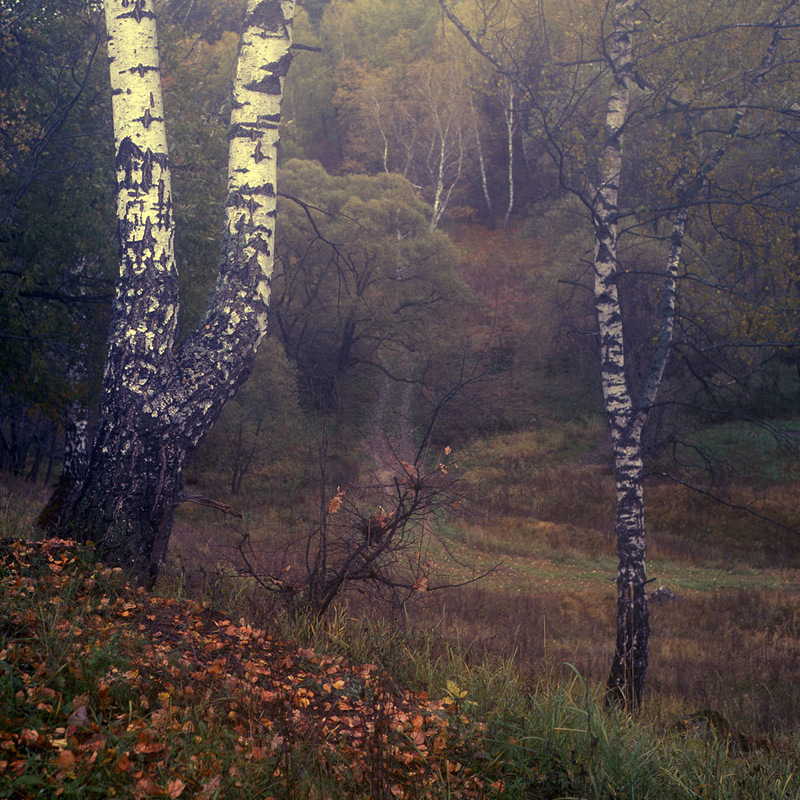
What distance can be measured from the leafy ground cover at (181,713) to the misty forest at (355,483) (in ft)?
0.07

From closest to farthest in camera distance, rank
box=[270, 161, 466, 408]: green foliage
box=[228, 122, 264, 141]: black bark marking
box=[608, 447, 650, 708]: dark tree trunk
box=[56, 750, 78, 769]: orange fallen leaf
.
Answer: box=[56, 750, 78, 769]: orange fallen leaf → box=[228, 122, 264, 141]: black bark marking → box=[608, 447, 650, 708]: dark tree trunk → box=[270, 161, 466, 408]: green foliage

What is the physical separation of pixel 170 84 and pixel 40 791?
52.7 ft

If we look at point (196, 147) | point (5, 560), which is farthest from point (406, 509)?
point (196, 147)

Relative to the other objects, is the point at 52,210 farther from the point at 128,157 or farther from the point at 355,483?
the point at 355,483

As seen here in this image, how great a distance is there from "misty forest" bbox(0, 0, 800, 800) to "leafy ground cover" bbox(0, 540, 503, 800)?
20 millimetres

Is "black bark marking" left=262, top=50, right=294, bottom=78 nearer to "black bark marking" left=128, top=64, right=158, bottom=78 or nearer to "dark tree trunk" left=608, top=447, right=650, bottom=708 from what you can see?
"black bark marking" left=128, top=64, right=158, bottom=78

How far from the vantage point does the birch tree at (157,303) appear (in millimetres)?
4945

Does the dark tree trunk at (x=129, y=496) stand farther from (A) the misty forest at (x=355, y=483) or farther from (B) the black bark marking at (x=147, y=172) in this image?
(B) the black bark marking at (x=147, y=172)

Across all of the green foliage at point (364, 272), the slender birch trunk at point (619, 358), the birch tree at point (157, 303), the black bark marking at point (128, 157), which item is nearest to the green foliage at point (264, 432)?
the green foliage at point (364, 272)

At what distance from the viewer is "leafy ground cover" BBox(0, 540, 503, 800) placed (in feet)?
8.87

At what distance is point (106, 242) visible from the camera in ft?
38.5

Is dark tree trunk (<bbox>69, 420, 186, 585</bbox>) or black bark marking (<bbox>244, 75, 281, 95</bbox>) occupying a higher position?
black bark marking (<bbox>244, 75, 281, 95</bbox>)

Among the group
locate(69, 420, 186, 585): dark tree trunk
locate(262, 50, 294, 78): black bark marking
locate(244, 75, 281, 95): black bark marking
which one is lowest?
locate(69, 420, 186, 585): dark tree trunk

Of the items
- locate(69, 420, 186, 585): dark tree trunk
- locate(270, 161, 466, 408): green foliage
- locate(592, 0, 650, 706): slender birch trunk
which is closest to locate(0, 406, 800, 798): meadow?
locate(69, 420, 186, 585): dark tree trunk
